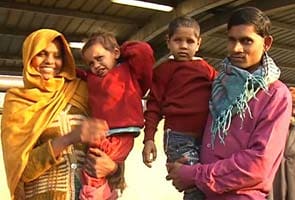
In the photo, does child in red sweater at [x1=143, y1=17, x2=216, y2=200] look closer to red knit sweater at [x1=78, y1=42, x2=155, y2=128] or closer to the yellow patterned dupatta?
red knit sweater at [x1=78, y1=42, x2=155, y2=128]

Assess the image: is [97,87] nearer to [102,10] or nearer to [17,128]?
[17,128]

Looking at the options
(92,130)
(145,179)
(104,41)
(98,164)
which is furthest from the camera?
(145,179)

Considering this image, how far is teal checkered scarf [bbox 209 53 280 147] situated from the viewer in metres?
1.62

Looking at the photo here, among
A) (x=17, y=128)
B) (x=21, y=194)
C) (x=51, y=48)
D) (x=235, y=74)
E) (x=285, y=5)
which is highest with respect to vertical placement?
(x=285, y=5)

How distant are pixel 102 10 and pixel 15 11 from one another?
1048mm

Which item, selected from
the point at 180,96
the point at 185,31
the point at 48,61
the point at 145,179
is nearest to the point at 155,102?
the point at 180,96

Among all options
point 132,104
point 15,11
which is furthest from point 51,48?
point 15,11

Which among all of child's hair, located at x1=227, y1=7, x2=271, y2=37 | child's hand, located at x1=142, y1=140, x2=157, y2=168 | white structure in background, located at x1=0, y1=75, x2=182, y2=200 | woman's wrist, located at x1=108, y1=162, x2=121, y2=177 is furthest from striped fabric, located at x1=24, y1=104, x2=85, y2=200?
white structure in background, located at x1=0, y1=75, x2=182, y2=200

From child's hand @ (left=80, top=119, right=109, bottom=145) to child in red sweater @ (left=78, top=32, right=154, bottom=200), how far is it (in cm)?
14

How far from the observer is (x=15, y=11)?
688 cm

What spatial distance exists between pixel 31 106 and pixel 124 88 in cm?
29

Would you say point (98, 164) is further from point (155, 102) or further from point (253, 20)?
point (253, 20)

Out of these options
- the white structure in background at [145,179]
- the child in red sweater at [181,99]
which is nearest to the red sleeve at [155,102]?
the child in red sweater at [181,99]

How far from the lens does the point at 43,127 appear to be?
1764 mm
